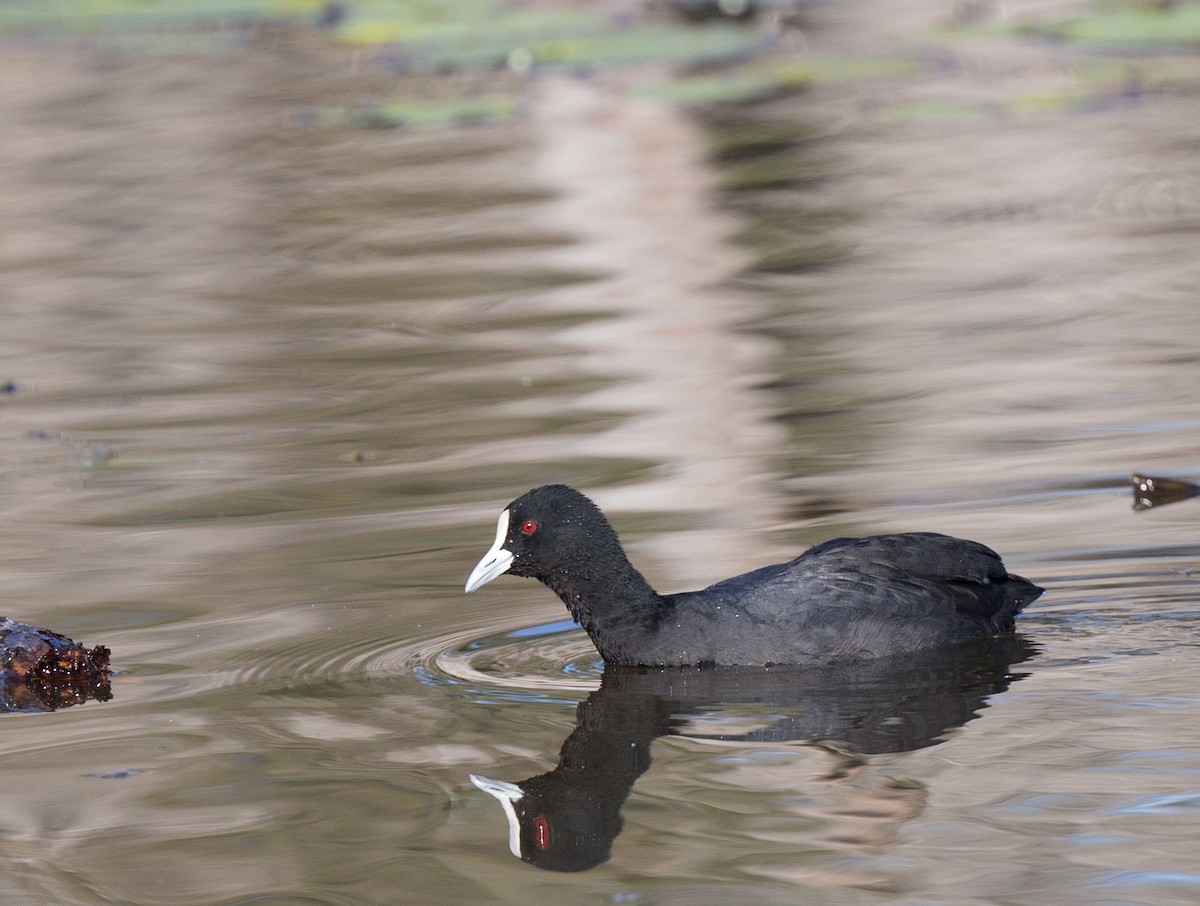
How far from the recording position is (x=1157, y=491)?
20.0 ft

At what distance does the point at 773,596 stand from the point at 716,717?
59 centimetres

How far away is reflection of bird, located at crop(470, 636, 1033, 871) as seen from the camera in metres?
4.06

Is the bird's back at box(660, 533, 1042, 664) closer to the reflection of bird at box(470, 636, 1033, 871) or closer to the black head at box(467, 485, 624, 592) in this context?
the reflection of bird at box(470, 636, 1033, 871)

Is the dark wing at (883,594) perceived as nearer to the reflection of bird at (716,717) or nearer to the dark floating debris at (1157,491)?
the reflection of bird at (716,717)

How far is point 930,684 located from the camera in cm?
495

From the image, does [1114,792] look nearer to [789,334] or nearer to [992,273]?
[789,334]

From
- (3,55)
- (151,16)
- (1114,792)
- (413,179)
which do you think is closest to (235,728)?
(1114,792)

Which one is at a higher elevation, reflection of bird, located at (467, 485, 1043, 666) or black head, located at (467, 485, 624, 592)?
black head, located at (467, 485, 624, 592)

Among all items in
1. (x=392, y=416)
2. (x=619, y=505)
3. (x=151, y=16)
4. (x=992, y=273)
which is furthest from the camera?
(x=151, y=16)

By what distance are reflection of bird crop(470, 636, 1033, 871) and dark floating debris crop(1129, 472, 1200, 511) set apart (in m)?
1.08

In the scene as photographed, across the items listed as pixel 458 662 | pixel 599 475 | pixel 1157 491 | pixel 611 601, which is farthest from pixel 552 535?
pixel 1157 491

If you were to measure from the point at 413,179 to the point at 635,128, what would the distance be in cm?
152

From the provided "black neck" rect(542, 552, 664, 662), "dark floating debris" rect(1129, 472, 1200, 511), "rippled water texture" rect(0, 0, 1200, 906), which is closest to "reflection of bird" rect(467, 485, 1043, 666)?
"black neck" rect(542, 552, 664, 662)

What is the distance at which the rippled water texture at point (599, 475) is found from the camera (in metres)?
3.97
